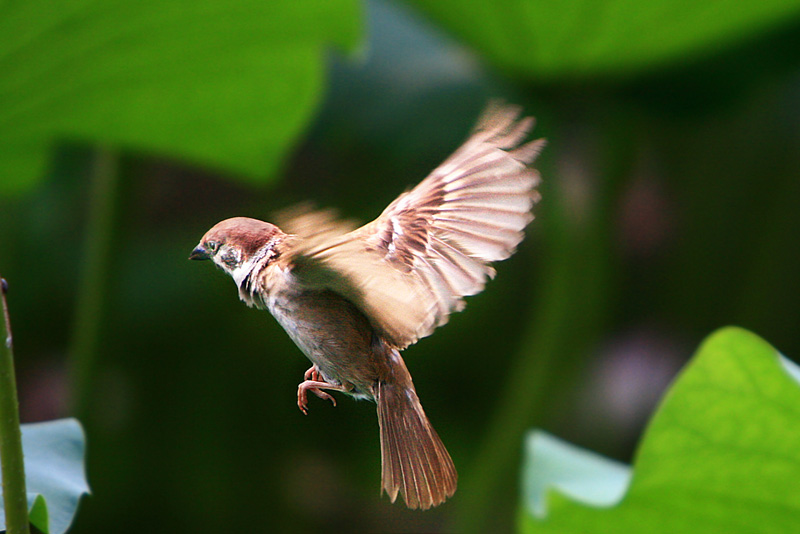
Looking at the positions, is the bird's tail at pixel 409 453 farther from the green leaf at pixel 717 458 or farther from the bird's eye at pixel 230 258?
the green leaf at pixel 717 458

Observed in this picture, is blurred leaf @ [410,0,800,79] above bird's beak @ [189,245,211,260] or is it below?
above

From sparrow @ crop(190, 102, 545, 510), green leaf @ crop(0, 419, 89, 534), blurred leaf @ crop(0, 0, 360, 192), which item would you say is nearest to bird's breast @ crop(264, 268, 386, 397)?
sparrow @ crop(190, 102, 545, 510)

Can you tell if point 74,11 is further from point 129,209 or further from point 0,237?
point 0,237

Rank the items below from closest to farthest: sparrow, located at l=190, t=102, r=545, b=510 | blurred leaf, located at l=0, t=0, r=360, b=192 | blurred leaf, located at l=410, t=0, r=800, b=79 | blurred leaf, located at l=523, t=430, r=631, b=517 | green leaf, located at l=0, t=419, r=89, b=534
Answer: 1. sparrow, located at l=190, t=102, r=545, b=510
2. green leaf, located at l=0, t=419, r=89, b=534
3. blurred leaf, located at l=523, t=430, r=631, b=517
4. blurred leaf, located at l=0, t=0, r=360, b=192
5. blurred leaf, located at l=410, t=0, r=800, b=79

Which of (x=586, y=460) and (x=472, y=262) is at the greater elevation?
(x=472, y=262)

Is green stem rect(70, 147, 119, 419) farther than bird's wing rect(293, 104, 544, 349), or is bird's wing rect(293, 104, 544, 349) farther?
green stem rect(70, 147, 119, 419)

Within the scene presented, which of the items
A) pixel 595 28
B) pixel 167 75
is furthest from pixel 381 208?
pixel 167 75

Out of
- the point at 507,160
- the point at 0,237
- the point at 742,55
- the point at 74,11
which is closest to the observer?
the point at 507,160

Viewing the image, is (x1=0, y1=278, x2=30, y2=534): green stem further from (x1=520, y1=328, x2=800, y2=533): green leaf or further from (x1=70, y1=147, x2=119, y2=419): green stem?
(x1=70, y1=147, x2=119, y2=419): green stem

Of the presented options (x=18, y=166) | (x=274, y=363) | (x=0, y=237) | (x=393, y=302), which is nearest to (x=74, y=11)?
(x=18, y=166)
